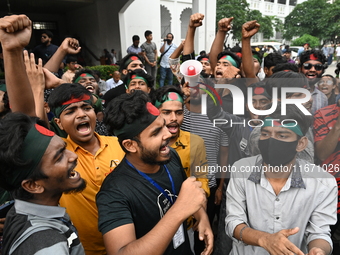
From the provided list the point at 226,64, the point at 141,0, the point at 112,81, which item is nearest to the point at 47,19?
the point at 141,0

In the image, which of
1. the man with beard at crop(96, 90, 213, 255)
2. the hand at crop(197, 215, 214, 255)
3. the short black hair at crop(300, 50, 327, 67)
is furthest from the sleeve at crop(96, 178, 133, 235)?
the short black hair at crop(300, 50, 327, 67)

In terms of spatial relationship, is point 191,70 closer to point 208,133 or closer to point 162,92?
point 162,92

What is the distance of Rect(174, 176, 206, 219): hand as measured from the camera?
1319mm

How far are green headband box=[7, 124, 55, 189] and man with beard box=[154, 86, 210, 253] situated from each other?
124 centimetres

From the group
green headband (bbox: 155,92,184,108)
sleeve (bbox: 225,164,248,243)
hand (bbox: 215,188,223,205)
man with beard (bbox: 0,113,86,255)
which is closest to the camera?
man with beard (bbox: 0,113,86,255)

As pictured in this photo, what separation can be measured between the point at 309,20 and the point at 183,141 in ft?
140

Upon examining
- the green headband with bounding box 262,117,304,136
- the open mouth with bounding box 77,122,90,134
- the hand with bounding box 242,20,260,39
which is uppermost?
the hand with bounding box 242,20,260,39

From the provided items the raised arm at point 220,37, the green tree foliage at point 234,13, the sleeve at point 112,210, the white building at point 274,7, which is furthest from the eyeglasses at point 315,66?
the white building at point 274,7

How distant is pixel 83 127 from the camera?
206 cm

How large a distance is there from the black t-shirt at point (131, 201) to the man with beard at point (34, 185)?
0.61 feet

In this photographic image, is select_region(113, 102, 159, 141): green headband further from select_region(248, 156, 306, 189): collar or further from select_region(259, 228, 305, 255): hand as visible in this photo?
select_region(259, 228, 305, 255): hand

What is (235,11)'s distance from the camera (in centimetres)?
2611

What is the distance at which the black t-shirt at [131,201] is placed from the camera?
1342 millimetres

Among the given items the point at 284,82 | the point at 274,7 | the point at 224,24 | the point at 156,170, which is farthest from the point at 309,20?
the point at 156,170
